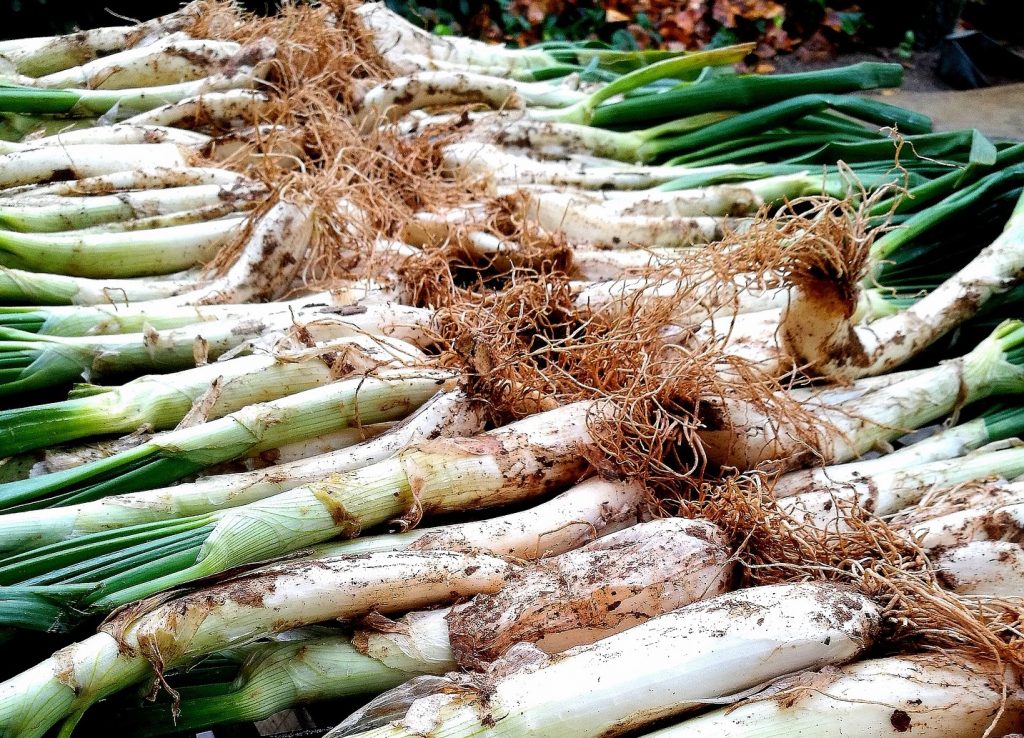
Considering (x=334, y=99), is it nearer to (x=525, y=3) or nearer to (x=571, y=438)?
(x=571, y=438)

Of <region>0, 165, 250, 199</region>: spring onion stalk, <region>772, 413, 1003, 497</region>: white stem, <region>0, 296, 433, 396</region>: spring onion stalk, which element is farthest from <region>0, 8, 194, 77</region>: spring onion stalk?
<region>772, 413, 1003, 497</region>: white stem

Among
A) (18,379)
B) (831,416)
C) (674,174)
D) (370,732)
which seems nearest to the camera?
(370,732)

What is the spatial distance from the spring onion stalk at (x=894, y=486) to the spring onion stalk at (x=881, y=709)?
1.34ft

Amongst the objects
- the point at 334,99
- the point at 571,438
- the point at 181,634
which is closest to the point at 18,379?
the point at 181,634

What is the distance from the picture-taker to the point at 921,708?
4.59 feet

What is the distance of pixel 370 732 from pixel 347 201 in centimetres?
179

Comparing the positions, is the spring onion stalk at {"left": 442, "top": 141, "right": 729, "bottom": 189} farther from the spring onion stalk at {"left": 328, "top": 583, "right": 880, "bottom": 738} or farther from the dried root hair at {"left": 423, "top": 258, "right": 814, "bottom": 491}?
the spring onion stalk at {"left": 328, "top": 583, "right": 880, "bottom": 738}

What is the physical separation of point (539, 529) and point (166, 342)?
42.1 inches

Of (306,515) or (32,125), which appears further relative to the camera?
(32,125)

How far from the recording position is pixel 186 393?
79.7 inches

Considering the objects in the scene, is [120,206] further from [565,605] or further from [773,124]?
[773,124]

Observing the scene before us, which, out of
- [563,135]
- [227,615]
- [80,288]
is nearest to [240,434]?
[227,615]

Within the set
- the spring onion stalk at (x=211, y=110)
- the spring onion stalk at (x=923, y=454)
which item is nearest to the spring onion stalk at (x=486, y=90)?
the spring onion stalk at (x=211, y=110)

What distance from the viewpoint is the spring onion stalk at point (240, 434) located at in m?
1.73
